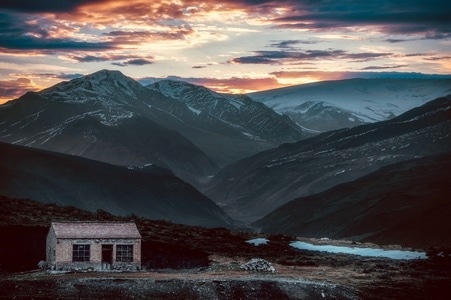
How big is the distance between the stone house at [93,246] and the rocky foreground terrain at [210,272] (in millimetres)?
2033

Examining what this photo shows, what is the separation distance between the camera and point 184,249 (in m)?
105

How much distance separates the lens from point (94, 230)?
8569 centimetres

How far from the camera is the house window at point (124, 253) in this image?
85750mm

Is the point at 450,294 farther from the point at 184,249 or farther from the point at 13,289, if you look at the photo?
the point at 13,289

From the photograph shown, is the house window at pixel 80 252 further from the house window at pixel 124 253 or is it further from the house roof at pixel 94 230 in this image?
the house window at pixel 124 253

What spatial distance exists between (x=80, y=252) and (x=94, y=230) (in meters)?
2.57

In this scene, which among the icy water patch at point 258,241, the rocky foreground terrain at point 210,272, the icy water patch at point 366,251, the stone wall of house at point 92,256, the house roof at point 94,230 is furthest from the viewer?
the icy water patch at point 258,241

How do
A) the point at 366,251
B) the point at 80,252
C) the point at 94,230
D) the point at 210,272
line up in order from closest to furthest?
the point at 80,252 < the point at 94,230 < the point at 210,272 < the point at 366,251

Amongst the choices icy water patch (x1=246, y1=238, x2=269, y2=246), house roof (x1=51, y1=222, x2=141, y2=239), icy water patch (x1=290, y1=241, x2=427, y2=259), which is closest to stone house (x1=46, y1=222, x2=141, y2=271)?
house roof (x1=51, y1=222, x2=141, y2=239)

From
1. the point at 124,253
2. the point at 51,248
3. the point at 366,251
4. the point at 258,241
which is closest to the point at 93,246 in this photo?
the point at 124,253

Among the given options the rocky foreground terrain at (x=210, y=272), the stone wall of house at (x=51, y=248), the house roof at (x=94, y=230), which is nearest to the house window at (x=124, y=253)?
the house roof at (x=94, y=230)

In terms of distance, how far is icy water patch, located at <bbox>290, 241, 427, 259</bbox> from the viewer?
107 meters

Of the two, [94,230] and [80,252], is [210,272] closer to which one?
[94,230]

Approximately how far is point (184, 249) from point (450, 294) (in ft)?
107
